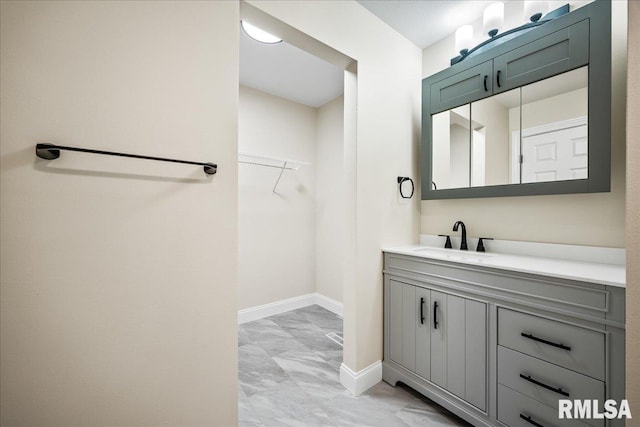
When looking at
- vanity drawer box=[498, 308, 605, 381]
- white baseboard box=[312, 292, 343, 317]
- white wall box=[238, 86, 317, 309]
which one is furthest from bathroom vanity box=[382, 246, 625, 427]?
white wall box=[238, 86, 317, 309]

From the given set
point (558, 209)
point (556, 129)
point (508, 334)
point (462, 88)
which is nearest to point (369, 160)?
point (462, 88)

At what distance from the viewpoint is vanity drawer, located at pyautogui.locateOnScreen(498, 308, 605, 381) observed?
1032mm

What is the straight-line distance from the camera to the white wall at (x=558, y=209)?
1330mm

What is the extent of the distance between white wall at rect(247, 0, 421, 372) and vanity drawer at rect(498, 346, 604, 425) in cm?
80

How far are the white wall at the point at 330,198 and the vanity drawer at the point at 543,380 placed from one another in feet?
6.45

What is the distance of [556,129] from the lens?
4.80ft

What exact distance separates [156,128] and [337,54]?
123 cm

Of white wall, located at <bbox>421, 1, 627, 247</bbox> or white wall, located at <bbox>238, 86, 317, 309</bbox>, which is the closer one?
white wall, located at <bbox>421, 1, 627, 247</bbox>

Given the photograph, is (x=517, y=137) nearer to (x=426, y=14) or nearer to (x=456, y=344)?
(x=426, y=14)

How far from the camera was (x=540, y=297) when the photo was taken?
1169 mm

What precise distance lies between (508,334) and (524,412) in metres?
0.36

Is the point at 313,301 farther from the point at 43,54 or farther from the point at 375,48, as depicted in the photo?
the point at 43,54

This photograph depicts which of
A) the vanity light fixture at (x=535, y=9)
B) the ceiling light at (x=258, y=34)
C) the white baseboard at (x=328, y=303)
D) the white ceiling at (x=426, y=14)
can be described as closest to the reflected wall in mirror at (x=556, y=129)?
the vanity light fixture at (x=535, y=9)

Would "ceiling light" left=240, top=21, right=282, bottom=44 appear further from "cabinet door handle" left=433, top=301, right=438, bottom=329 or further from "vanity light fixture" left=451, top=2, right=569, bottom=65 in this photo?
"cabinet door handle" left=433, top=301, right=438, bottom=329
